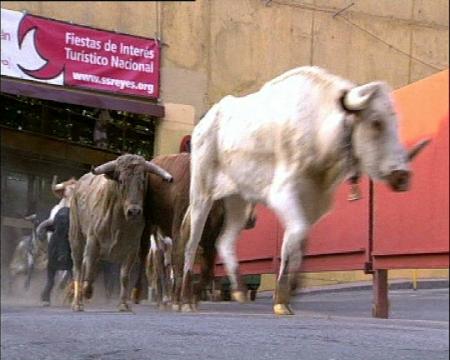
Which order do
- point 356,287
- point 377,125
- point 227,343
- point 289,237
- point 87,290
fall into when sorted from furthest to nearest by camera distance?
point 227,343, point 87,290, point 356,287, point 289,237, point 377,125

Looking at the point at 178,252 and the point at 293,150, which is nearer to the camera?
the point at 293,150

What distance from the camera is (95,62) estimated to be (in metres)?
0.94

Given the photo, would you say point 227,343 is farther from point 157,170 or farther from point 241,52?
point 241,52

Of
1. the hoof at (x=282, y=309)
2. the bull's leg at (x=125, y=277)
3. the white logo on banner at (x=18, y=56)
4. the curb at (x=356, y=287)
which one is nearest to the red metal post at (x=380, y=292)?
the curb at (x=356, y=287)

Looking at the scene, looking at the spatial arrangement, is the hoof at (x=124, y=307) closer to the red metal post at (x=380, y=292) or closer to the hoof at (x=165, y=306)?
the hoof at (x=165, y=306)

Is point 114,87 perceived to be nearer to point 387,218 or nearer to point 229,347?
point 387,218

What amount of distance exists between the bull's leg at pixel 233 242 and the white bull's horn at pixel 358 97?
0.81 ft

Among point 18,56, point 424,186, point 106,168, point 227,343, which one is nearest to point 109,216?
point 106,168

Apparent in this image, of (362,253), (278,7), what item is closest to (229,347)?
(362,253)

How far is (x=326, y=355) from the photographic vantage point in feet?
9.43

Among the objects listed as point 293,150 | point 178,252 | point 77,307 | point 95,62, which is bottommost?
point 77,307

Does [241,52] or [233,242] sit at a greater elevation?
[241,52]

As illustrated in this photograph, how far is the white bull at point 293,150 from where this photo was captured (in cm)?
67

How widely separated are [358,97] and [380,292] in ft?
1.63
